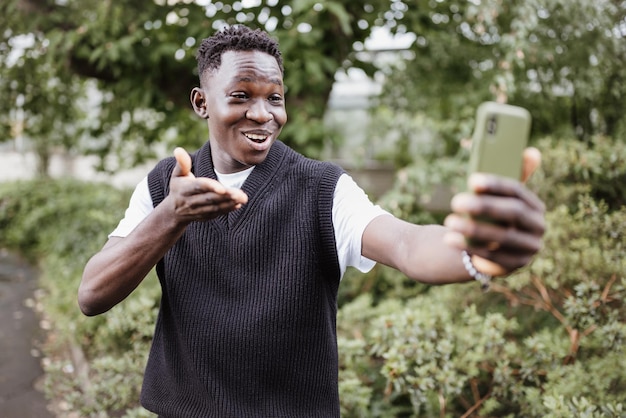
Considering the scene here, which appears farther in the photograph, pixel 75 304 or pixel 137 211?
pixel 75 304

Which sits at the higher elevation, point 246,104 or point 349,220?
point 246,104

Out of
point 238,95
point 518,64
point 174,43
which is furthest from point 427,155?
point 238,95

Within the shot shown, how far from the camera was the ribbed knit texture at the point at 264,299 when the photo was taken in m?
1.66

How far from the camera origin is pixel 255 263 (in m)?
1.67

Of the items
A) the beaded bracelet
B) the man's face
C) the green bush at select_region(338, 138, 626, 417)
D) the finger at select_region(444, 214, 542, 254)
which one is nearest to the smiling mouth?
the man's face

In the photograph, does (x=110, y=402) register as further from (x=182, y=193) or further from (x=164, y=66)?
(x=164, y=66)

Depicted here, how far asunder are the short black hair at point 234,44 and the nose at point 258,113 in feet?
0.55

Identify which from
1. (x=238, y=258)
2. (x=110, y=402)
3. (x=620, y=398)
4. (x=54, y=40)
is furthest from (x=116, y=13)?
(x=620, y=398)

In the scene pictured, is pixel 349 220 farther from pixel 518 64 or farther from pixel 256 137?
pixel 518 64

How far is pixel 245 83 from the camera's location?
5.55 feet

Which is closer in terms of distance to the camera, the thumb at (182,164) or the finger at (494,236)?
the finger at (494,236)

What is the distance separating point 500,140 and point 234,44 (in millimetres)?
1008

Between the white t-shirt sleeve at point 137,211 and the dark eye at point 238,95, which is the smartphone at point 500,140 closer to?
the dark eye at point 238,95

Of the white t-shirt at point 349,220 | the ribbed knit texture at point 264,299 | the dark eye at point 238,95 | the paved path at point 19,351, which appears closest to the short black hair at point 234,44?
the dark eye at point 238,95
